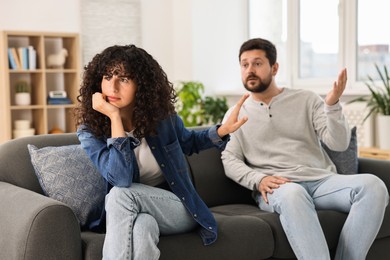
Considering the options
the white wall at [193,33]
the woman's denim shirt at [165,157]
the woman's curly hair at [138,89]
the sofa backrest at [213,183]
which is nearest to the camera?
the woman's denim shirt at [165,157]

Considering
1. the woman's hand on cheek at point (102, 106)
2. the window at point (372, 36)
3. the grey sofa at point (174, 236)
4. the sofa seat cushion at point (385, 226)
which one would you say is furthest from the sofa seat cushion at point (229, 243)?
the window at point (372, 36)

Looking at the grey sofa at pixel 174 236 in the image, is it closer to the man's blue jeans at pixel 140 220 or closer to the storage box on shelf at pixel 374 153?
the man's blue jeans at pixel 140 220

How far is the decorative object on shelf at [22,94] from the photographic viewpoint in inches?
223

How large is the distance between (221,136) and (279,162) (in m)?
0.59

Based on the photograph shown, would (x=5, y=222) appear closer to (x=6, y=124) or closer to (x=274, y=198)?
(x=274, y=198)

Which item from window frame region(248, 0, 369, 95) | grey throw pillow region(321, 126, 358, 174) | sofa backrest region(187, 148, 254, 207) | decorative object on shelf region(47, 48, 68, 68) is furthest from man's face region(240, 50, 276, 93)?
decorative object on shelf region(47, 48, 68, 68)

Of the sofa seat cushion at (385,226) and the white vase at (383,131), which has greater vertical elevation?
the white vase at (383,131)

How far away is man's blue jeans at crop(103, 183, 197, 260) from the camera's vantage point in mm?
2076

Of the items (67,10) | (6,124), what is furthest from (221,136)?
(67,10)

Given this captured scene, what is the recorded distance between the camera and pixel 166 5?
21.4 ft

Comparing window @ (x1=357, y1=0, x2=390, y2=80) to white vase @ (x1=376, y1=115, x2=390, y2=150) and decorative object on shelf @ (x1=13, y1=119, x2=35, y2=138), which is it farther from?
decorative object on shelf @ (x1=13, y1=119, x2=35, y2=138)

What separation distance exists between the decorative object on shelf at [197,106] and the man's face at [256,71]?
2737 millimetres

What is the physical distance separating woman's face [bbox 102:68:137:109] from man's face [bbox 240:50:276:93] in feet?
2.91

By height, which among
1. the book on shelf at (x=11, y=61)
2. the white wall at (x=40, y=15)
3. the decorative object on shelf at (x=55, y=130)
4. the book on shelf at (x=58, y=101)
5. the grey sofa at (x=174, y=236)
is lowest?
the grey sofa at (x=174, y=236)
